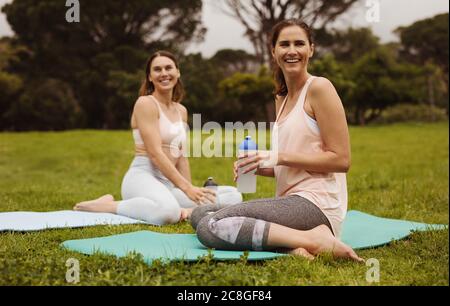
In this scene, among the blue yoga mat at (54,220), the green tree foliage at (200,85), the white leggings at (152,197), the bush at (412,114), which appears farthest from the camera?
the bush at (412,114)

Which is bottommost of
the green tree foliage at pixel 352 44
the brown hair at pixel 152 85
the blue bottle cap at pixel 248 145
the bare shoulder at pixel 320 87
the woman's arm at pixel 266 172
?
the woman's arm at pixel 266 172

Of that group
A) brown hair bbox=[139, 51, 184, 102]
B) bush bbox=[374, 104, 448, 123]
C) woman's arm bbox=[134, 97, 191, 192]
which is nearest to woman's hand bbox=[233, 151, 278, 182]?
woman's arm bbox=[134, 97, 191, 192]

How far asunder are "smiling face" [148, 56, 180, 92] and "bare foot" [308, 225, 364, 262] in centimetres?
204

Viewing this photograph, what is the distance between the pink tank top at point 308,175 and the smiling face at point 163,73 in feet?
5.33

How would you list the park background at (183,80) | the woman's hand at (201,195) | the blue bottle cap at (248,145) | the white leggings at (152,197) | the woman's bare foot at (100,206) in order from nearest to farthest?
the blue bottle cap at (248,145) → the woman's hand at (201,195) → the white leggings at (152,197) → the woman's bare foot at (100,206) → the park background at (183,80)

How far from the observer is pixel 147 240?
122 inches

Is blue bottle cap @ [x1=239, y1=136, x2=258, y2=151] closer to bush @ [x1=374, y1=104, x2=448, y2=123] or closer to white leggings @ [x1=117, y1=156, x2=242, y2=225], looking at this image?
white leggings @ [x1=117, y1=156, x2=242, y2=225]

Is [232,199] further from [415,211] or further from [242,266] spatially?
[242,266]

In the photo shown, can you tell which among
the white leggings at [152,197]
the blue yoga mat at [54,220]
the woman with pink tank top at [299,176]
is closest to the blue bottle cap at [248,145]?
the woman with pink tank top at [299,176]

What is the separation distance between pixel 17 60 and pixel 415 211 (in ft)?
56.3

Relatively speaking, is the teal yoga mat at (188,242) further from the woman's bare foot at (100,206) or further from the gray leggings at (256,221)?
the woman's bare foot at (100,206)

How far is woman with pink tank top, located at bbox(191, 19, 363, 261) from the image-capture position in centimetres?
269

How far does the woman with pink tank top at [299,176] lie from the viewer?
269 cm

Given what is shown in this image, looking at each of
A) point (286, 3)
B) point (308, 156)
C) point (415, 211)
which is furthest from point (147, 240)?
point (286, 3)
